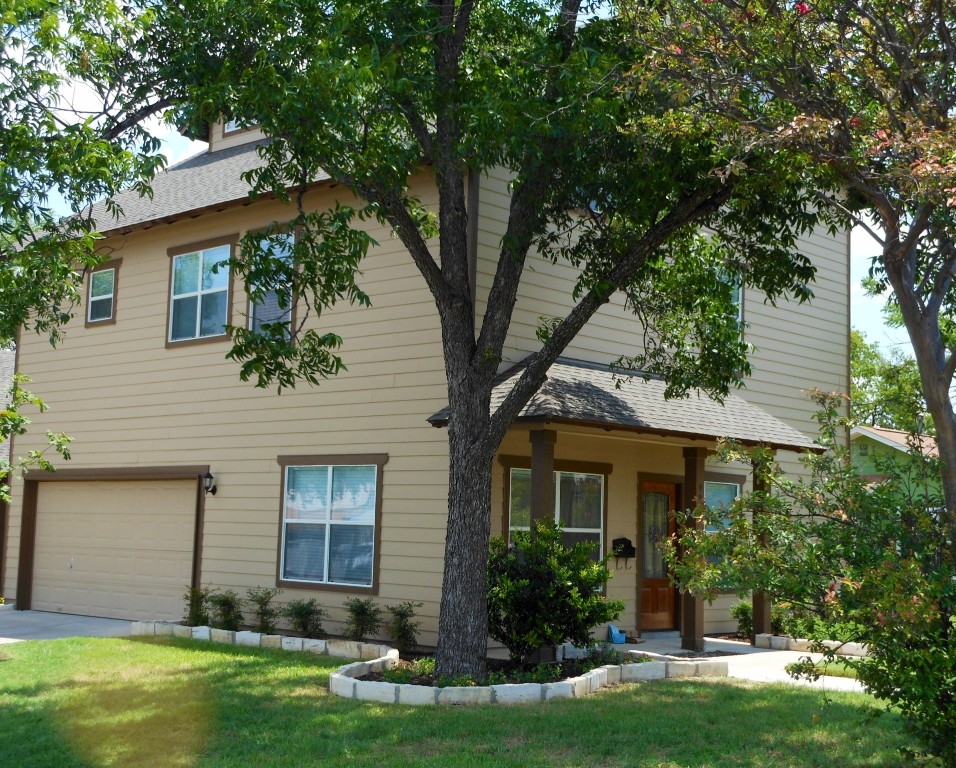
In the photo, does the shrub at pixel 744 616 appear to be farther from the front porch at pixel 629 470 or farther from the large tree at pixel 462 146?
the large tree at pixel 462 146

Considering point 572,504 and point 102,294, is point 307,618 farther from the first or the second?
point 102,294

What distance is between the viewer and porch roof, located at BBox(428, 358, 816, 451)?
40.1 feet

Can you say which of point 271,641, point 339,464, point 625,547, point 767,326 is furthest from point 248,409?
point 767,326

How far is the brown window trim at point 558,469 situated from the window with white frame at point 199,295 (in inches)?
204

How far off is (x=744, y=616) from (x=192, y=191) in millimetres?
10986

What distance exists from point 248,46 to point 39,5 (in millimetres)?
2021

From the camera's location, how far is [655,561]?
51.2 feet

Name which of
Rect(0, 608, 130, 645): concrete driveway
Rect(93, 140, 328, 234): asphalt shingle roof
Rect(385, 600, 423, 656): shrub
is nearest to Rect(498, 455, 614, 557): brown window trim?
Rect(385, 600, 423, 656): shrub

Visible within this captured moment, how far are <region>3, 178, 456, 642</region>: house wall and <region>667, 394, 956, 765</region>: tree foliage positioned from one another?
632cm

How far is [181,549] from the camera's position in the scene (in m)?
16.8

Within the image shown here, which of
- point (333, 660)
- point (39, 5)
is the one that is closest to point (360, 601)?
point (333, 660)

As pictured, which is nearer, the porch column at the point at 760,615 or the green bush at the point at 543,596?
the green bush at the point at 543,596

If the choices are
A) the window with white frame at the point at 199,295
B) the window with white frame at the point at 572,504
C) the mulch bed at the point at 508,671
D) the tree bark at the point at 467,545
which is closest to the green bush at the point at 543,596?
the mulch bed at the point at 508,671

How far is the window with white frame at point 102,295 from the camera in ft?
59.4
